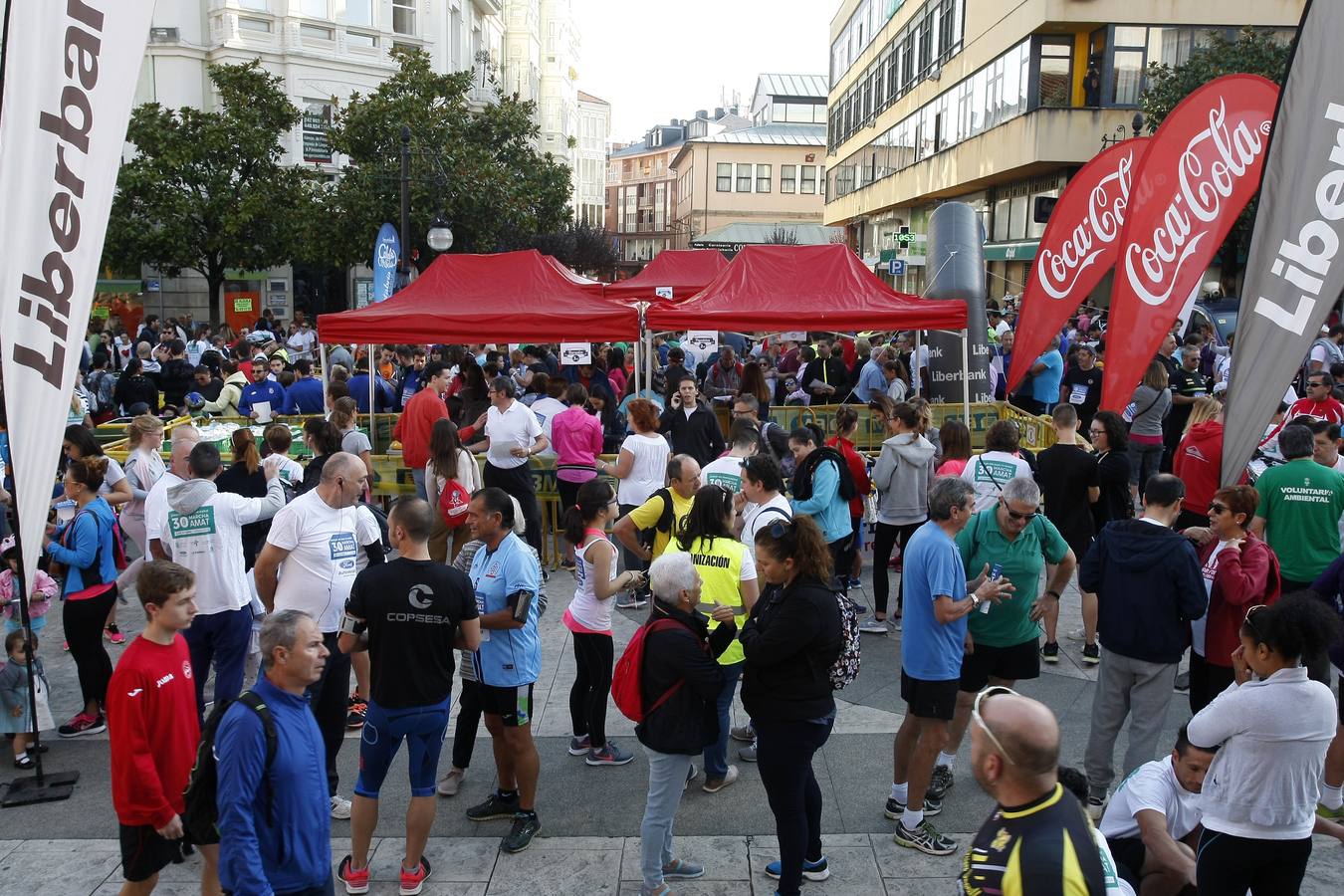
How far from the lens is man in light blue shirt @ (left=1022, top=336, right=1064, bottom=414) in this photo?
46.1 ft

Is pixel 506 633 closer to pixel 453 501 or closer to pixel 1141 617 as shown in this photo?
pixel 1141 617

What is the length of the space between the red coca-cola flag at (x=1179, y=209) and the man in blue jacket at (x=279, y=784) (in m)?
5.58

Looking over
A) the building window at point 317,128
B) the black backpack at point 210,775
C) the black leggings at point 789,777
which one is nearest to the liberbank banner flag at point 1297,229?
the black leggings at point 789,777

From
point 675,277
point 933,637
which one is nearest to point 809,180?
point 675,277

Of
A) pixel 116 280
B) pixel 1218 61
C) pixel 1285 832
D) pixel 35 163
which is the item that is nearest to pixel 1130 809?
→ pixel 1285 832

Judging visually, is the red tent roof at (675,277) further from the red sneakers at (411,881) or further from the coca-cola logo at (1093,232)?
the red sneakers at (411,881)

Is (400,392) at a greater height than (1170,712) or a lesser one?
greater

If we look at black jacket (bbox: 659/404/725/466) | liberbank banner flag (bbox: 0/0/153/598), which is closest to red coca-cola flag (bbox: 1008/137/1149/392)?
black jacket (bbox: 659/404/725/466)

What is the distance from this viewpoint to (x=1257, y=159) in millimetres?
6738

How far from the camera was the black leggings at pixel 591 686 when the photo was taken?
5699 millimetres

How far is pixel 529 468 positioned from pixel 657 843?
18.7 ft

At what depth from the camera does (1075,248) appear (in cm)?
929

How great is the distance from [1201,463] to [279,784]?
6.79 metres

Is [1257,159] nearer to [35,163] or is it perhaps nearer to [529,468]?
[529,468]
